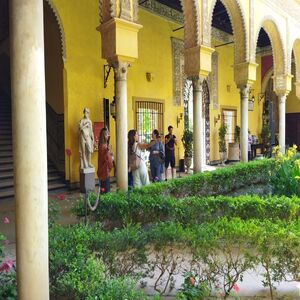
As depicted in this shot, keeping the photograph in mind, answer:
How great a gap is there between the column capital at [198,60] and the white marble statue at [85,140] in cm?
274

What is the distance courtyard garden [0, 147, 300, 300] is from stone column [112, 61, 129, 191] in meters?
1.72

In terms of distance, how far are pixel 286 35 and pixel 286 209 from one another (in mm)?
10580

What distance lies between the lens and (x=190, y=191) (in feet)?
20.3

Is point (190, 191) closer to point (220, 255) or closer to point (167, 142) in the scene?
point (220, 255)

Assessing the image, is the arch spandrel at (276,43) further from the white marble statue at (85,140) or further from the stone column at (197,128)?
the white marble statue at (85,140)

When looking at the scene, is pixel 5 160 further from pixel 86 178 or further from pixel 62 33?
pixel 62 33

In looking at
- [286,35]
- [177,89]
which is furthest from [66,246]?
[286,35]

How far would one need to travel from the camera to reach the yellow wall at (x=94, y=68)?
9.22m

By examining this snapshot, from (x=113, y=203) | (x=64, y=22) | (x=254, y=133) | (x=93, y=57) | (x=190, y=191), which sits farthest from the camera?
(x=254, y=133)

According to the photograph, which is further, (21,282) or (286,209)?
(286,209)

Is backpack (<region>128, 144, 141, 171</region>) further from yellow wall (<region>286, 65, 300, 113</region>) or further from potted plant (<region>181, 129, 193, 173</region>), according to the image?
yellow wall (<region>286, 65, 300, 113</region>)

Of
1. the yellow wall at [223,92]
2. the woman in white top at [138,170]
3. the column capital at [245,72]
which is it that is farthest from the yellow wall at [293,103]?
the woman in white top at [138,170]

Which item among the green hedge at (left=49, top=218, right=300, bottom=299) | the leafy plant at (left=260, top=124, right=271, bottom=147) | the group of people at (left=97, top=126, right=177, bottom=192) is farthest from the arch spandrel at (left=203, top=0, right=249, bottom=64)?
the leafy plant at (left=260, top=124, right=271, bottom=147)

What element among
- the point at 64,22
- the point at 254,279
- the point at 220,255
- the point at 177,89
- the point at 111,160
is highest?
the point at 64,22
